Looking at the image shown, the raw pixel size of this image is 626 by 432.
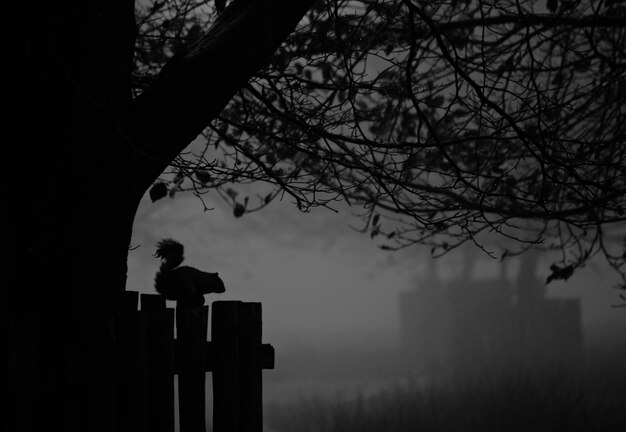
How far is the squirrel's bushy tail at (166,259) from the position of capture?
407 cm

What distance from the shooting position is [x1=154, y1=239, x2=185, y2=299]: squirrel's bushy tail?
13.4ft

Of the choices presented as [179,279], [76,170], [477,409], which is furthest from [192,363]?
[477,409]

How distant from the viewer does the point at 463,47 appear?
6.70 m

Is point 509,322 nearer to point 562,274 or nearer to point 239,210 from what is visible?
point 562,274

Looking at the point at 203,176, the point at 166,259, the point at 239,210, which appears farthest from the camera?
the point at 239,210

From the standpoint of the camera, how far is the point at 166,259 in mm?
4227

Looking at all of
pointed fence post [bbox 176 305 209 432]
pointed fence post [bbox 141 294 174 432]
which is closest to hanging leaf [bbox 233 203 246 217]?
pointed fence post [bbox 176 305 209 432]

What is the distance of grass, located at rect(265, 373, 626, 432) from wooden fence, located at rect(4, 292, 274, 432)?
6419mm

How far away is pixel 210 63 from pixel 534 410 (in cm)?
918

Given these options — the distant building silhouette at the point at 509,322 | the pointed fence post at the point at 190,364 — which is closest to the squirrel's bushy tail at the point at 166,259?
the pointed fence post at the point at 190,364

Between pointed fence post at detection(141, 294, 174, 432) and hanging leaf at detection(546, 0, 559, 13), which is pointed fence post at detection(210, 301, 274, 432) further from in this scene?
hanging leaf at detection(546, 0, 559, 13)

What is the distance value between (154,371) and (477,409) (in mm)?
8575

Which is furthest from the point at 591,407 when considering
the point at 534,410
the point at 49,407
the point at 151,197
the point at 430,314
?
the point at 430,314

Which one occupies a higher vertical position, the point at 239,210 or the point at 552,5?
the point at 552,5
